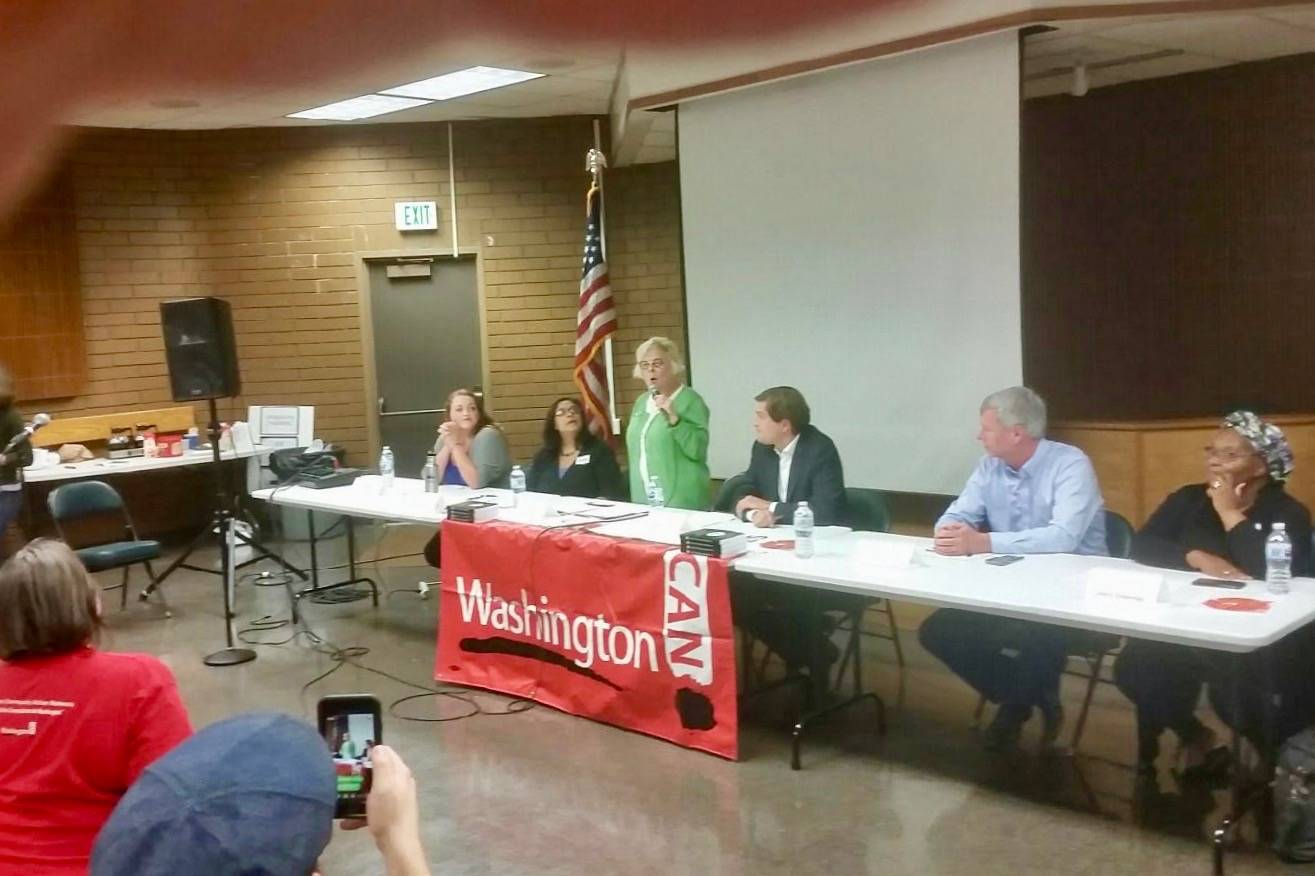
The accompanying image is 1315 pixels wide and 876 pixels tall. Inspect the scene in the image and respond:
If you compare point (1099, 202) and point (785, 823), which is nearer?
point (785, 823)

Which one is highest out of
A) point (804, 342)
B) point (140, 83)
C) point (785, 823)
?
point (140, 83)

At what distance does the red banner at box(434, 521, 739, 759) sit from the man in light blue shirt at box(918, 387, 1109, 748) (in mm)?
721

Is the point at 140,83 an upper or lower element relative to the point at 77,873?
upper

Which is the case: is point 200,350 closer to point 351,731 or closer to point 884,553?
point 884,553

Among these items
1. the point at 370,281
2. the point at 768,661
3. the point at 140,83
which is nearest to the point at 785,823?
the point at 768,661

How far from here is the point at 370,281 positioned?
8.28 meters

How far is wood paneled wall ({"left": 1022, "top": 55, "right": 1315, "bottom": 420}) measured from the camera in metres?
5.39

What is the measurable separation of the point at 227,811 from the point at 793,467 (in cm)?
353

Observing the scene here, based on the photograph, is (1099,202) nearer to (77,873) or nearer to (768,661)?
(768,661)

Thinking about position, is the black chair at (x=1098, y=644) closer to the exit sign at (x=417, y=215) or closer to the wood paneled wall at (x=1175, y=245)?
the wood paneled wall at (x=1175, y=245)

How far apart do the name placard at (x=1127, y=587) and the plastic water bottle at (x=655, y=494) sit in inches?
82.6

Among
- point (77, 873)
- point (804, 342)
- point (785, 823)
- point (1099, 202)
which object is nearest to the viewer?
point (77, 873)

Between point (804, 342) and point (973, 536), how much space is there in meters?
1.88

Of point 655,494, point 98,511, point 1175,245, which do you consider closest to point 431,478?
point 655,494
